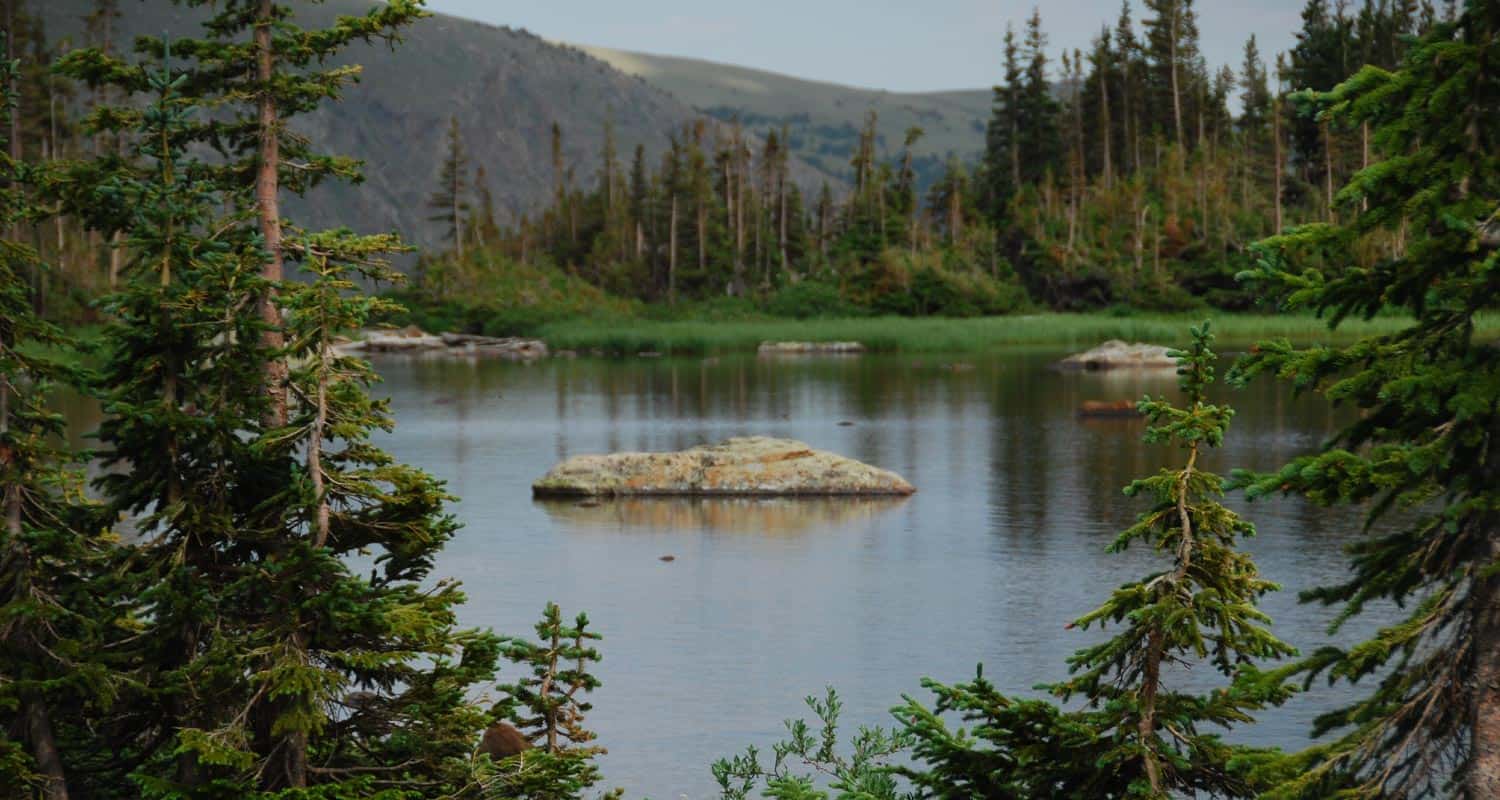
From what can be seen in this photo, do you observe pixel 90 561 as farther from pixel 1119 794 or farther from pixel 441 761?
pixel 1119 794

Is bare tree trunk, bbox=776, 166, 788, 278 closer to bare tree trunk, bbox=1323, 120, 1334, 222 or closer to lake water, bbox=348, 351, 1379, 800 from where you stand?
bare tree trunk, bbox=1323, 120, 1334, 222

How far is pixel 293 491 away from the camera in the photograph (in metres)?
10.5

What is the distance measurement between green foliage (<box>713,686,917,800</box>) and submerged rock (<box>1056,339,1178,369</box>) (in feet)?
196

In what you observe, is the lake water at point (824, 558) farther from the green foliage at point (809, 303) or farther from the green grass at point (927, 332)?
the green foliage at point (809, 303)

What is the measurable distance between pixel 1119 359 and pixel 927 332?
24246mm

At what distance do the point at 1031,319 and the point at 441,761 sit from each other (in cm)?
9464

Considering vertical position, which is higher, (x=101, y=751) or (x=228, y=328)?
(x=228, y=328)

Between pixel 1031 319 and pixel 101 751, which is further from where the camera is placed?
pixel 1031 319

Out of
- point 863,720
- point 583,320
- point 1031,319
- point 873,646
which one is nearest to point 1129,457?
point 873,646

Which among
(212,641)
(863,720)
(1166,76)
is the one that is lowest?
(863,720)

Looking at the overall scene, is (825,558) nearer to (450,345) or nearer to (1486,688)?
(1486,688)

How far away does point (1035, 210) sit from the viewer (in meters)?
129

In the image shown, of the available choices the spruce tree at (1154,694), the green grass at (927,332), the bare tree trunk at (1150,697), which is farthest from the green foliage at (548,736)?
the green grass at (927,332)

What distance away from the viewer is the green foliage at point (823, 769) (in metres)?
8.77
